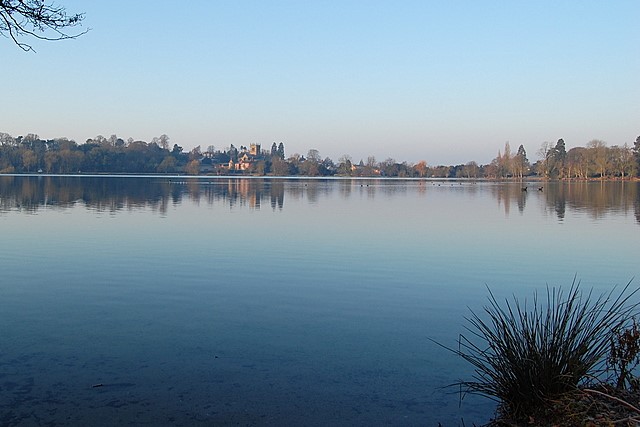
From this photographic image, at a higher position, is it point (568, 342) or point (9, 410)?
point (568, 342)

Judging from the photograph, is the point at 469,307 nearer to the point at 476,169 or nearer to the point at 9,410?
the point at 9,410

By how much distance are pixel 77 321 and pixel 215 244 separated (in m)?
8.44

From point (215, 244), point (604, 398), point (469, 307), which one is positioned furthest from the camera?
point (215, 244)

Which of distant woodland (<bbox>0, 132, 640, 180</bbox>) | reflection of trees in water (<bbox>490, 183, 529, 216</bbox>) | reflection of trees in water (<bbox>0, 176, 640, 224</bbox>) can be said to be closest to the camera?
reflection of trees in water (<bbox>0, 176, 640, 224</bbox>)

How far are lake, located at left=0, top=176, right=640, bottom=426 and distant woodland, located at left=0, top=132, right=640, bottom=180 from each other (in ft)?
305

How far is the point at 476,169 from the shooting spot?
505 feet

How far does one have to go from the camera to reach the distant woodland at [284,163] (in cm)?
10488

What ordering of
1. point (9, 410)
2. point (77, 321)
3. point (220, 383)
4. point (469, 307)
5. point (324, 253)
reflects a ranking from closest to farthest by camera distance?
point (9, 410) → point (220, 383) → point (77, 321) → point (469, 307) → point (324, 253)

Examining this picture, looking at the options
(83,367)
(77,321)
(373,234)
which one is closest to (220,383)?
(83,367)

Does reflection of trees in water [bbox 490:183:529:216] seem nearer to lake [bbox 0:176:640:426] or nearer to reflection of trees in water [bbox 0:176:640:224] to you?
reflection of trees in water [bbox 0:176:640:224]

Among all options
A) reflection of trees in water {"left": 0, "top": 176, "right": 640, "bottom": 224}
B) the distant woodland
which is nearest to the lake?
reflection of trees in water {"left": 0, "top": 176, "right": 640, "bottom": 224}

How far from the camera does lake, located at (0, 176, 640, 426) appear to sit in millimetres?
5797

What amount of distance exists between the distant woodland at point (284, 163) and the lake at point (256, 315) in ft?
305

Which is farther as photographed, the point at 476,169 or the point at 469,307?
the point at 476,169
